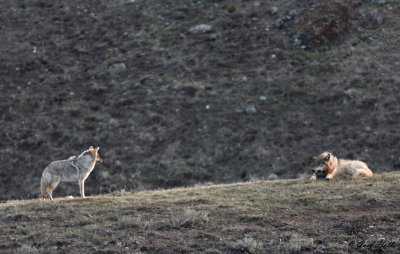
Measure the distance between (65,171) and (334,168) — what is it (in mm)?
7403

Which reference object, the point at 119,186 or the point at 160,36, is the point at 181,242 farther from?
the point at 160,36

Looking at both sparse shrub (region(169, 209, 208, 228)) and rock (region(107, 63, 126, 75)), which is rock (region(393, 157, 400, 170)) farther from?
rock (region(107, 63, 126, 75))

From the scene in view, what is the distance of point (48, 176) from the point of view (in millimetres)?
13156

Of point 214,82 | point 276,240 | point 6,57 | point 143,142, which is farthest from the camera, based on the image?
point 6,57

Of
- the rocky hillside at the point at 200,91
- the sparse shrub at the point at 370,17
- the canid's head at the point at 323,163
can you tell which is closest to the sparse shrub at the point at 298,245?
the canid's head at the point at 323,163

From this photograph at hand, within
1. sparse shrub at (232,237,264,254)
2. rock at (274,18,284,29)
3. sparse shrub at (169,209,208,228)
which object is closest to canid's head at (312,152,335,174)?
sparse shrub at (169,209,208,228)

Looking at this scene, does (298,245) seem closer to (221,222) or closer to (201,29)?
(221,222)

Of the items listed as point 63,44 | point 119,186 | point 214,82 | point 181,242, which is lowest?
point 119,186

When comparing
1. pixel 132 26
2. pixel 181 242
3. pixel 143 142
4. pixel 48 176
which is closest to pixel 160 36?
pixel 132 26

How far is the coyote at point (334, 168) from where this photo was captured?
44.8 ft

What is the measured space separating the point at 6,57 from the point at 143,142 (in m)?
12.9

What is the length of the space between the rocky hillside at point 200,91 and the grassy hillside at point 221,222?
12313 millimetres

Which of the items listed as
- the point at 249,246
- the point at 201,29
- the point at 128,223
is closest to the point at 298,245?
the point at 249,246

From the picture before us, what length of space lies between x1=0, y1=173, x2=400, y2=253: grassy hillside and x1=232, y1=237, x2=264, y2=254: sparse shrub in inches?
0.7
